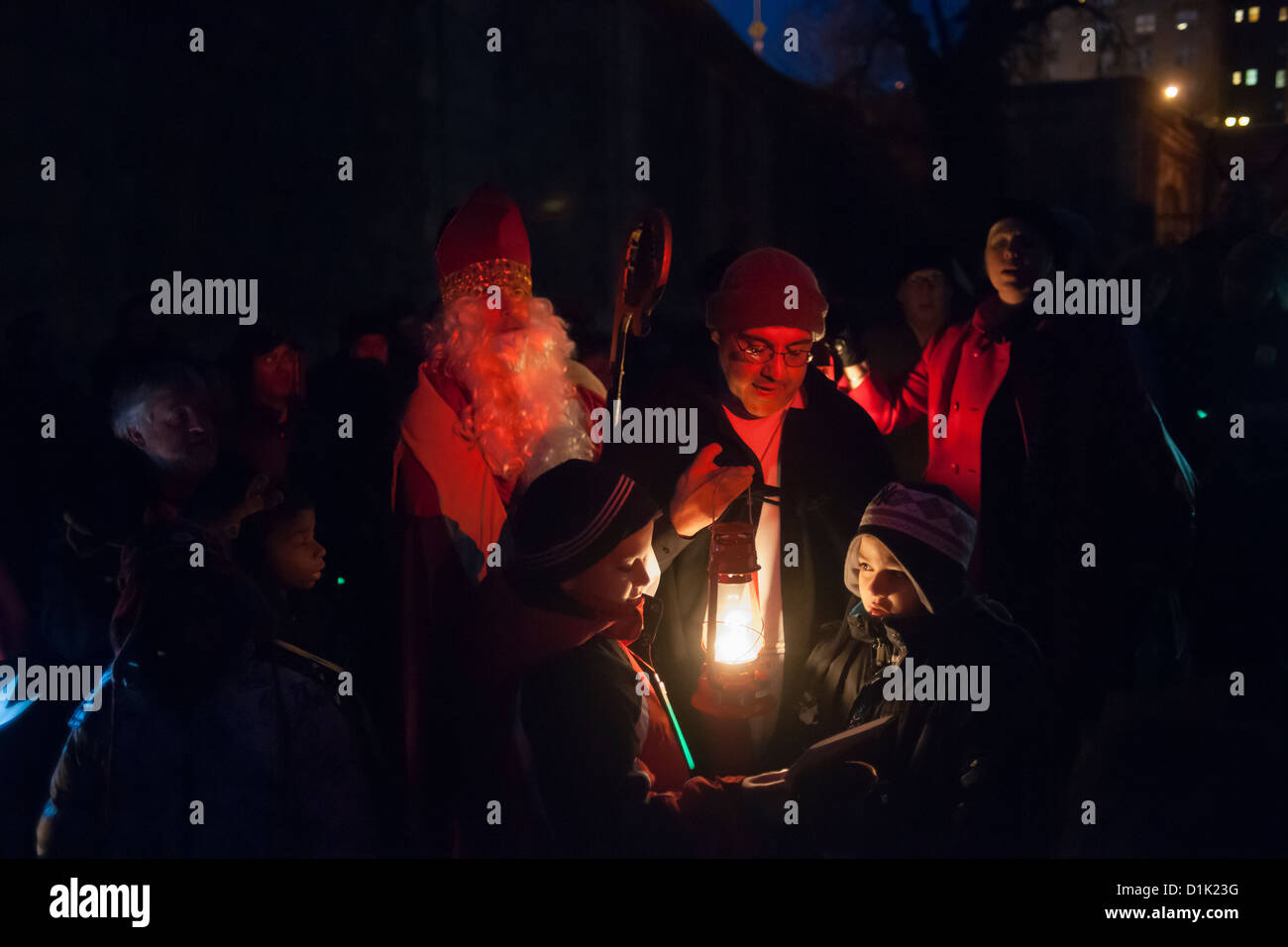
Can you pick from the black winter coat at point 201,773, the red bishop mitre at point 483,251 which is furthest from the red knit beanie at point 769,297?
the black winter coat at point 201,773

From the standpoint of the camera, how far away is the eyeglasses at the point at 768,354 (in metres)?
3.10

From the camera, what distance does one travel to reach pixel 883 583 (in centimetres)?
279

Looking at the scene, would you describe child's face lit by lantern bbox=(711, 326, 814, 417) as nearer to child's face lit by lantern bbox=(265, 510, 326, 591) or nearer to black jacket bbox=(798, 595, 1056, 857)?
black jacket bbox=(798, 595, 1056, 857)

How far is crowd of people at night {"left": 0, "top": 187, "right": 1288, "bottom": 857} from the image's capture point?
2.66 metres

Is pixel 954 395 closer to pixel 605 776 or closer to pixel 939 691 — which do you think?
pixel 939 691

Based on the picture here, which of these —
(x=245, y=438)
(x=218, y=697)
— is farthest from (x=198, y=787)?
(x=245, y=438)

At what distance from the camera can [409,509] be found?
3.19 metres

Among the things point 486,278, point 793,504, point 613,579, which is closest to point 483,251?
point 486,278

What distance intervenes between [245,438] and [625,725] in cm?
220

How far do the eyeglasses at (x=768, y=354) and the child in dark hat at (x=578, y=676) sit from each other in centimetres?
71

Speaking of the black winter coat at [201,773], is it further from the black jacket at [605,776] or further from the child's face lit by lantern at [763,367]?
the child's face lit by lantern at [763,367]

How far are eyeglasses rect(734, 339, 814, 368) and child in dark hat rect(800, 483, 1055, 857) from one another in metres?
0.49

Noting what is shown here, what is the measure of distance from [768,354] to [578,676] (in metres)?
Answer: 1.12

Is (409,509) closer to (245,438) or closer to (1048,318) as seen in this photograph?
(245,438)
